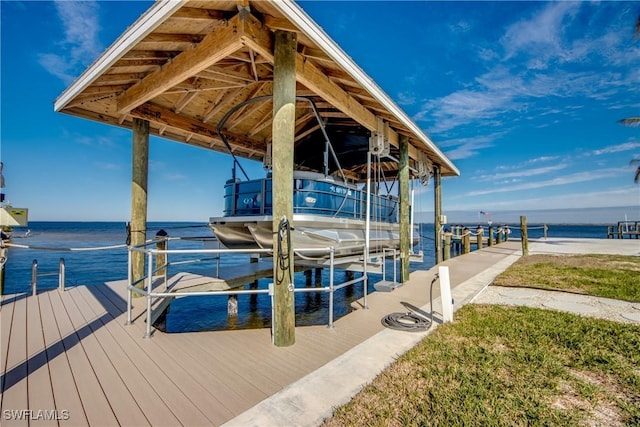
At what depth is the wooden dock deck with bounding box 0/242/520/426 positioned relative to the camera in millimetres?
2174

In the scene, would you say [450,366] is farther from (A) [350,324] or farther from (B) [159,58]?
(B) [159,58]

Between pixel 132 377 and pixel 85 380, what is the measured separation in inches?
14.7

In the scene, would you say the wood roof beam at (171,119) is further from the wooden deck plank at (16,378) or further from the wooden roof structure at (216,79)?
the wooden deck plank at (16,378)

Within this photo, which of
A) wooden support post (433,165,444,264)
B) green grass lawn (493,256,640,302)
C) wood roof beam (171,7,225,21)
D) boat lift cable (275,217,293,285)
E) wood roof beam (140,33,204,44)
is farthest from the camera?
wooden support post (433,165,444,264)

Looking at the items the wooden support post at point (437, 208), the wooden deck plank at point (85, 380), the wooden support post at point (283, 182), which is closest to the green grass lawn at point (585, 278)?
the wooden support post at point (437, 208)

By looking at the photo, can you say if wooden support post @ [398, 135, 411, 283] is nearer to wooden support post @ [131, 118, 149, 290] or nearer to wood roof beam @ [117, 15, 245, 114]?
wood roof beam @ [117, 15, 245, 114]

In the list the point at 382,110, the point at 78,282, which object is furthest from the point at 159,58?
the point at 78,282

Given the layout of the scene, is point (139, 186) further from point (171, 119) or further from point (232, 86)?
point (232, 86)

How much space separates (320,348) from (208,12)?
13.0 feet

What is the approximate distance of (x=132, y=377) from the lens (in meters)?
2.63

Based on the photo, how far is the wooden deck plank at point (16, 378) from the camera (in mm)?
2102

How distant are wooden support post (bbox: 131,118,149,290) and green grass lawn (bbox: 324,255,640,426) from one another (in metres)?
4.53

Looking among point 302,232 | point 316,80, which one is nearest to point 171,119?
point 316,80

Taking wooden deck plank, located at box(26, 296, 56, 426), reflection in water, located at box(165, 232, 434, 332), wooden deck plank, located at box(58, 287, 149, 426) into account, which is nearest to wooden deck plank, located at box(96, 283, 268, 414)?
wooden deck plank, located at box(58, 287, 149, 426)
